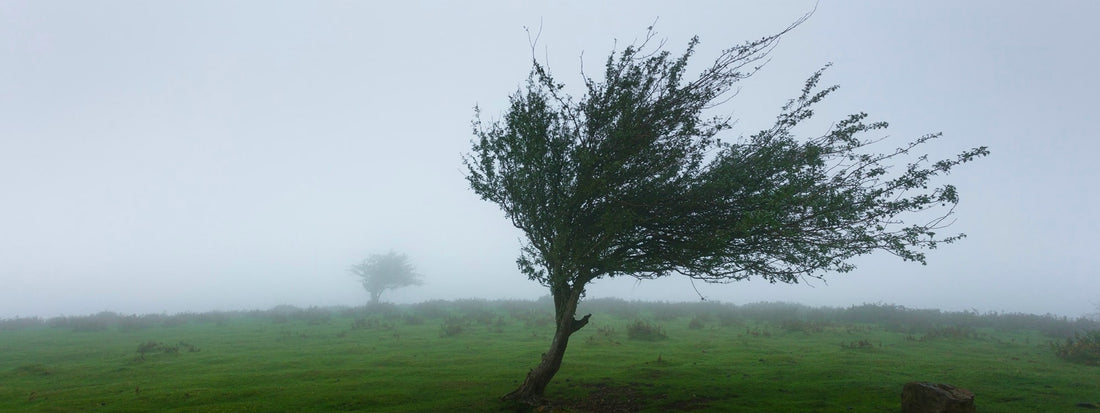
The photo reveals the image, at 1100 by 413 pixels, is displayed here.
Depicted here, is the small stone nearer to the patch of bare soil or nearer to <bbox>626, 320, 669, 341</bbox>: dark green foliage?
the patch of bare soil

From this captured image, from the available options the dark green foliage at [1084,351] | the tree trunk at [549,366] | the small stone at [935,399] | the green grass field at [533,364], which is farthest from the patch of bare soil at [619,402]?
the dark green foliage at [1084,351]

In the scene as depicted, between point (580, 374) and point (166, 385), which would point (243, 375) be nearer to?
point (166, 385)

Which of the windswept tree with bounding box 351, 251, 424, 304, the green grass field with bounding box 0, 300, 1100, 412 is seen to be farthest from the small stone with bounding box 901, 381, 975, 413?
the windswept tree with bounding box 351, 251, 424, 304

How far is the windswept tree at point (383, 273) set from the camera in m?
105

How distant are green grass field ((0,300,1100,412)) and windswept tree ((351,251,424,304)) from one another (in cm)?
5481

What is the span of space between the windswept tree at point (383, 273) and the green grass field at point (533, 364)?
54.8 m

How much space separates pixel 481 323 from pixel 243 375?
27.9 metres

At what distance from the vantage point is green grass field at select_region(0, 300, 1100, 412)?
17688 mm

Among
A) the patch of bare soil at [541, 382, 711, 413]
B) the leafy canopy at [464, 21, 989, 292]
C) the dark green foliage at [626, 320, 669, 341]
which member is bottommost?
the patch of bare soil at [541, 382, 711, 413]

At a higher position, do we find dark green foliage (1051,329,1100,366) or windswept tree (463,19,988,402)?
windswept tree (463,19,988,402)

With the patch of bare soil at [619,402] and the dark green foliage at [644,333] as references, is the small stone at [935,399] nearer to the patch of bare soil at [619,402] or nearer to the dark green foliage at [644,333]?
the patch of bare soil at [619,402]

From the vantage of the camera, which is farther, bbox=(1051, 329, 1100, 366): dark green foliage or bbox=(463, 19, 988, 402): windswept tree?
bbox=(1051, 329, 1100, 366): dark green foliage

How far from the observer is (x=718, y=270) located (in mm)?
16688

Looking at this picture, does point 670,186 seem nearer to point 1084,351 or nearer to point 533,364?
point 533,364
